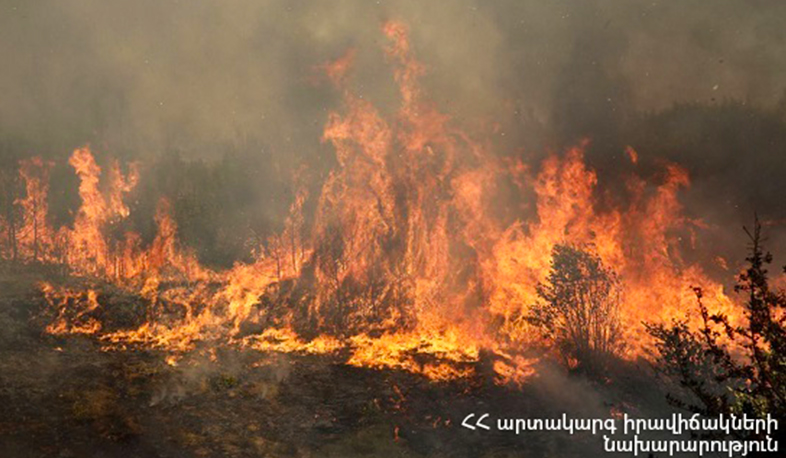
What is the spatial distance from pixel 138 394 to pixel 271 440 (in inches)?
238

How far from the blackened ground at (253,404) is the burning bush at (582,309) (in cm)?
137

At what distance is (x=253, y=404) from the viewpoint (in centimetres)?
1798

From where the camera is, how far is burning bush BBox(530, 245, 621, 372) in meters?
22.0

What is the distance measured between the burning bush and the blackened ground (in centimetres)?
137

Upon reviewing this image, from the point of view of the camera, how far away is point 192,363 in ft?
68.0

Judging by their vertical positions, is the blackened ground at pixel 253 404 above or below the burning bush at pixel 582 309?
below

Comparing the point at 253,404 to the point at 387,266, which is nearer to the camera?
the point at 253,404

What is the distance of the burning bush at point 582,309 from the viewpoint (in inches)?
866

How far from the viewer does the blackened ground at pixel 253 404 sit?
14.9 meters

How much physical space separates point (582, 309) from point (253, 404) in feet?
52.1

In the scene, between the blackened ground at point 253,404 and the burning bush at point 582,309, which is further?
the burning bush at point 582,309

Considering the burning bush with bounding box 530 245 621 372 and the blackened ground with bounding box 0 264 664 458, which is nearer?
the blackened ground with bounding box 0 264 664 458

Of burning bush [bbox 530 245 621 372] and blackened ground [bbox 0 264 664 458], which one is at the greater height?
burning bush [bbox 530 245 621 372]

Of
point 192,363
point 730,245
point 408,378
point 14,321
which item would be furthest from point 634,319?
point 14,321
